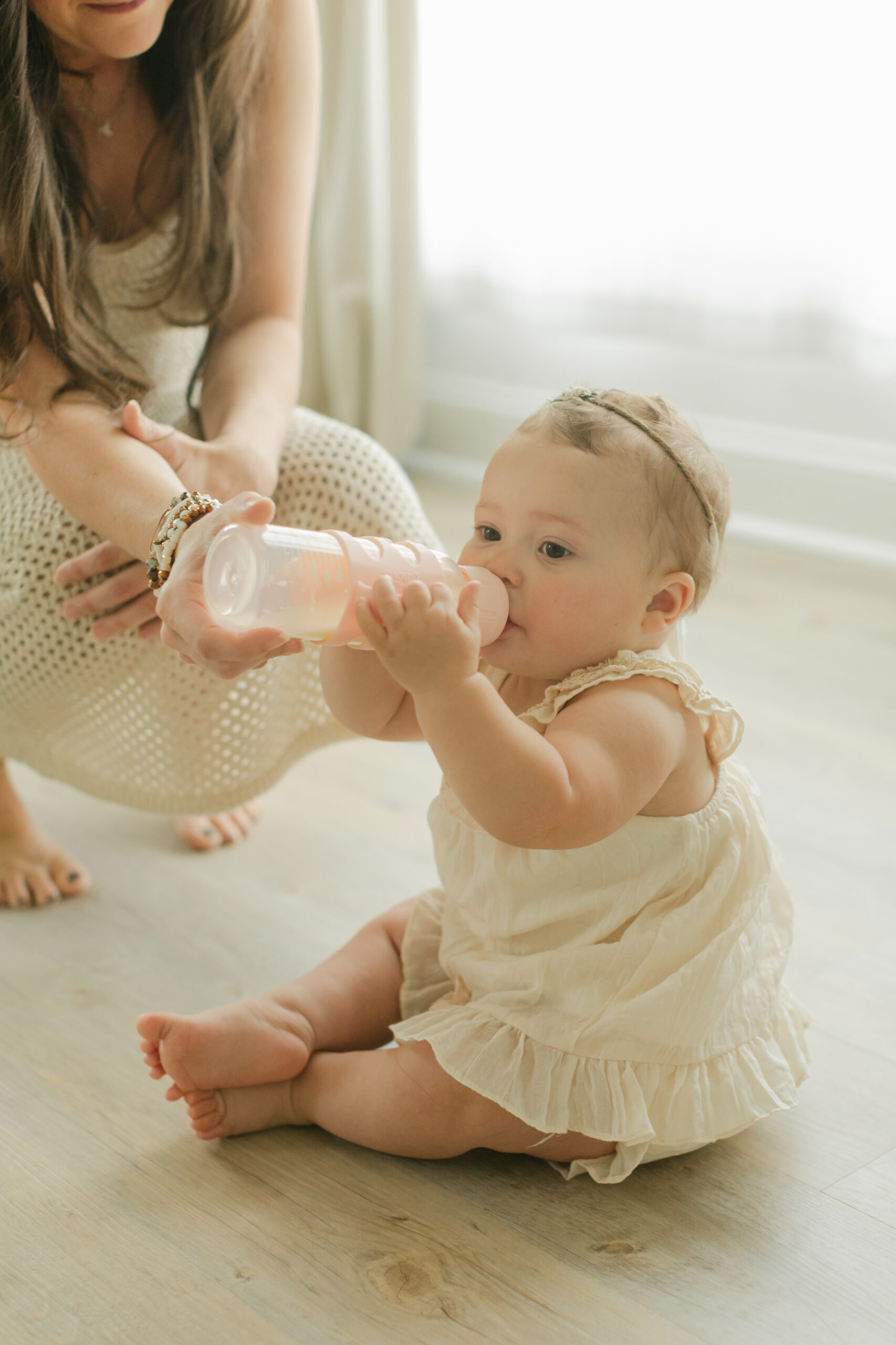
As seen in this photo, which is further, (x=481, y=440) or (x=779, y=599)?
(x=481, y=440)

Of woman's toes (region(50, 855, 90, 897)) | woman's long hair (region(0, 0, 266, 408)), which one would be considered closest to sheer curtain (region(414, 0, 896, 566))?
woman's long hair (region(0, 0, 266, 408))

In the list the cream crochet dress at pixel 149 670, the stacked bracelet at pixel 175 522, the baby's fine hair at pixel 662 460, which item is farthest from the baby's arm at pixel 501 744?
the cream crochet dress at pixel 149 670

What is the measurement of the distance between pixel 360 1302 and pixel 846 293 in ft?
5.76

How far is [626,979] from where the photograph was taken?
86 centimetres

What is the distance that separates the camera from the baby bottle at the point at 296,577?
2.43 feet

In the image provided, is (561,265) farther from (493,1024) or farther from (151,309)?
(493,1024)

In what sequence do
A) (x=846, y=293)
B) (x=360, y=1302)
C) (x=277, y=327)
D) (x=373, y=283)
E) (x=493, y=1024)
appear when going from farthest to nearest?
(x=373, y=283) < (x=846, y=293) < (x=277, y=327) < (x=493, y=1024) < (x=360, y=1302)

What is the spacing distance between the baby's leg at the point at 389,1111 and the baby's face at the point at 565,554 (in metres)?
0.28

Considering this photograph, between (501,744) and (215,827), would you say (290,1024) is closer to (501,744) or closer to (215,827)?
(501,744)

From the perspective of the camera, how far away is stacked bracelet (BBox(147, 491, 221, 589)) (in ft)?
3.03

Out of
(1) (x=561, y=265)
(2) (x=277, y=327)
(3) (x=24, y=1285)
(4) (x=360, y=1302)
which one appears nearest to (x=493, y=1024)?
(4) (x=360, y=1302)

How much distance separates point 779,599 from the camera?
2.08 m

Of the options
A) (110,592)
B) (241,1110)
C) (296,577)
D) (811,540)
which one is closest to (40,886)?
(110,592)

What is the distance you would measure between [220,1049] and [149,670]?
0.38m
